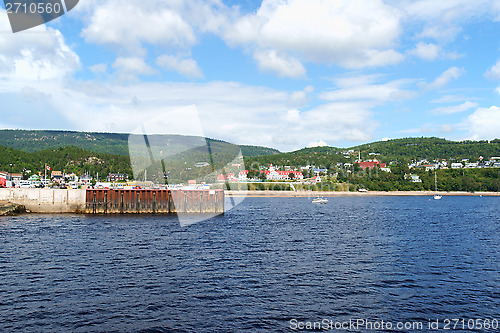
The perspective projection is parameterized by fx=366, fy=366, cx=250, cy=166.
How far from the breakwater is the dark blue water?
18.6m

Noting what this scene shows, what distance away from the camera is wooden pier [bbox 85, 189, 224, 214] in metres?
60.9

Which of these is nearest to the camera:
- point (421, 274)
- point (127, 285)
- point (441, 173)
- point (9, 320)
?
point (9, 320)

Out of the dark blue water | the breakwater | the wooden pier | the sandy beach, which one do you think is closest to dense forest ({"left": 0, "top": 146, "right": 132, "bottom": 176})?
the sandy beach

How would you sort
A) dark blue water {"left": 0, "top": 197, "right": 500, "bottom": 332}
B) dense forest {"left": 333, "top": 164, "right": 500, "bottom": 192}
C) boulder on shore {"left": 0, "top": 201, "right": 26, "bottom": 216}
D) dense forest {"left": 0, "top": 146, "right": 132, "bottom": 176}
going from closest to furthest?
dark blue water {"left": 0, "top": 197, "right": 500, "bottom": 332}
boulder on shore {"left": 0, "top": 201, "right": 26, "bottom": 216}
dense forest {"left": 0, "top": 146, "right": 132, "bottom": 176}
dense forest {"left": 333, "top": 164, "right": 500, "bottom": 192}

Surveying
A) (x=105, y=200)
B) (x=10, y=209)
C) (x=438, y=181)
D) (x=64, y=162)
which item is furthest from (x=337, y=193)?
(x=10, y=209)

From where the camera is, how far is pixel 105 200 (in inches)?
2403

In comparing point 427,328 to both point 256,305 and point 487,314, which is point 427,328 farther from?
point 256,305

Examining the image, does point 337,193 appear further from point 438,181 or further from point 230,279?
point 230,279

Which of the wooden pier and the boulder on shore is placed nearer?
the boulder on shore

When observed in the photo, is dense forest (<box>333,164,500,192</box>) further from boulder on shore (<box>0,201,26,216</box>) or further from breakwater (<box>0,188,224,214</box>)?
boulder on shore (<box>0,201,26,216</box>)

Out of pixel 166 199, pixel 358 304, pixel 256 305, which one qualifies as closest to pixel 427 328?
pixel 358 304

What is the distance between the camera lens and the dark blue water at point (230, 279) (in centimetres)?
1756

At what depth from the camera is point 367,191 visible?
560 ft

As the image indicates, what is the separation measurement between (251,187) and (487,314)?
149737 mm
